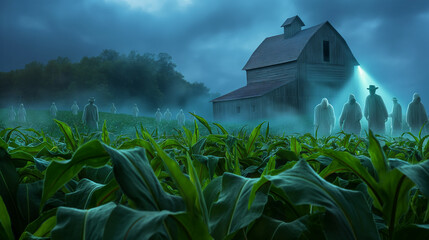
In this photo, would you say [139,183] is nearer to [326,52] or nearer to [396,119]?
[396,119]

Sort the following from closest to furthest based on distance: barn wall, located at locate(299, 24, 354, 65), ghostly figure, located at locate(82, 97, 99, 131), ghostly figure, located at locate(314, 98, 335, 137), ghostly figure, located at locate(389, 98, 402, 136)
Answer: ghostly figure, located at locate(314, 98, 335, 137) → ghostly figure, located at locate(389, 98, 402, 136) → ghostly figure, located at locate(82, 97, 99, 131) → barn wall, located at locate(299, 24, 354, 65)

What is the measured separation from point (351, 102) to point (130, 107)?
34.8 meters

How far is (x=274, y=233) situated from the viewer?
34 centimetres

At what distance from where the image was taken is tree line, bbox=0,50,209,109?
4169 cm

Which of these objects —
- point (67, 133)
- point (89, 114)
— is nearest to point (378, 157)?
point (67, 133)

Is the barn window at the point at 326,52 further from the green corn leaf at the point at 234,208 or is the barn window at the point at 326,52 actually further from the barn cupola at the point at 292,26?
the green corn leaf at the point at 234,208

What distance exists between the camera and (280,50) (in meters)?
29.9

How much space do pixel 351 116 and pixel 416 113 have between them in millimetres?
3026

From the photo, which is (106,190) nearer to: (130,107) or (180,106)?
(130,107)

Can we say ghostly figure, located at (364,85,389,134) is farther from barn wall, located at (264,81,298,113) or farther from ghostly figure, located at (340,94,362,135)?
barn wall, located at (264,81,298,113)

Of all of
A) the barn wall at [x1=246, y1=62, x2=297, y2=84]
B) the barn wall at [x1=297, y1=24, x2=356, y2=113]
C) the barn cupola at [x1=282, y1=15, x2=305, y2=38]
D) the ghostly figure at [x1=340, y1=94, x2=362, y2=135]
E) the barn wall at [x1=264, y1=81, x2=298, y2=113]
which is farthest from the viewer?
the barn cupola at [x1=282, y1=15, x2=305, y2=38]

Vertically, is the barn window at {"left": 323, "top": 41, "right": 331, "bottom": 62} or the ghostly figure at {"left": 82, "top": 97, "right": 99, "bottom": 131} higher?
the barn window at {"left": 323, "top": 41, "right": 331, "bottom": 62}

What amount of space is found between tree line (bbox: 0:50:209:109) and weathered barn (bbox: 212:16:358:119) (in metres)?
18.6

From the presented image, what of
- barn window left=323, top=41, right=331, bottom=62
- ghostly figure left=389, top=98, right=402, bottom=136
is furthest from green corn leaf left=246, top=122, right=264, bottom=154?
barn window left=323, top=41, right=331, bottom=62
